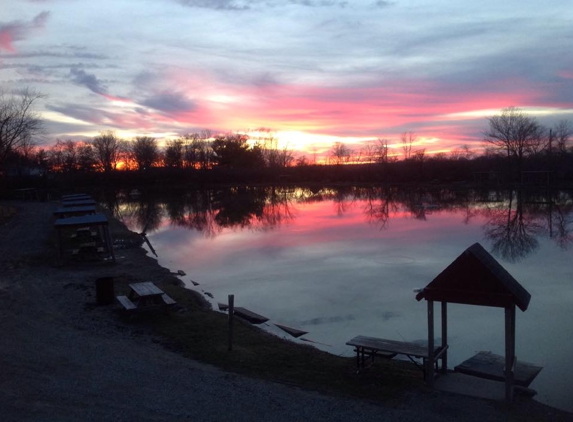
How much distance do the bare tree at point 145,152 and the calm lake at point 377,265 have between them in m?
58.1

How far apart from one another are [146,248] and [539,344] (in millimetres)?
16576

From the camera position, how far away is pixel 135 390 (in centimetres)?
669

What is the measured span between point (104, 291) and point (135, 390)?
5.38 metres

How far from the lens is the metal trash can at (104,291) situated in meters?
11.6

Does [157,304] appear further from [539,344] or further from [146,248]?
[146,248]

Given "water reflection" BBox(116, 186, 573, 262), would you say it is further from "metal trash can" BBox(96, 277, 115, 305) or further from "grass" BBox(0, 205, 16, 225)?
"metal trash can" BBox(96, 277, 115, 305)

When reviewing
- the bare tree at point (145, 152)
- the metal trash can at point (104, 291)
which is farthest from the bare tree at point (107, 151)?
the metal trash can at point (104, 291)

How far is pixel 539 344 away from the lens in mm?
9805

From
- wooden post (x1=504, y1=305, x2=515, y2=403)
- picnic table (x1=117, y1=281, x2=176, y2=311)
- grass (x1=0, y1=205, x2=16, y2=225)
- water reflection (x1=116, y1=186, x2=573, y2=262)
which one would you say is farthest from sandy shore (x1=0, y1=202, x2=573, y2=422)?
grass (x1=0, y1=205, x2=16, y2=225)

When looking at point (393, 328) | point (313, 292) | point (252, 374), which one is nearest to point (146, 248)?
point (313, 292)

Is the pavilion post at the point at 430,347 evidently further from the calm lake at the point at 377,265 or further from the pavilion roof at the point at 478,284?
the calm lake at the point at 377,265

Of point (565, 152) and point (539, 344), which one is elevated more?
point (565, 152)

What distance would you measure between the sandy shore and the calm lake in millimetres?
2244

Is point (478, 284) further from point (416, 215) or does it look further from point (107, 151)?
point (107, 151)
